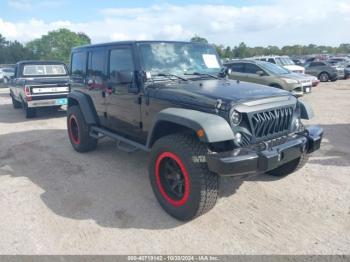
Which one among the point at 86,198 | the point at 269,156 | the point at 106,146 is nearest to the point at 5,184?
the point at 86,198

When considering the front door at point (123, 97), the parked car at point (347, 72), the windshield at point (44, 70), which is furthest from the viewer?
the parked car at point (347, 72)

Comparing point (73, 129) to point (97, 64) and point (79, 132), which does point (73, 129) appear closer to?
point (79, 132)

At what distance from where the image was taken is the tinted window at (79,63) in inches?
221

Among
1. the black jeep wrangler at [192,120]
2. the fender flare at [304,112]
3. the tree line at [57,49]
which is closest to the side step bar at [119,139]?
the black jeep wrangler at [192,120]

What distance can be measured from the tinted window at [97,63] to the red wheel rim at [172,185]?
2170 millimetres

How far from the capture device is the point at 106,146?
6340mm

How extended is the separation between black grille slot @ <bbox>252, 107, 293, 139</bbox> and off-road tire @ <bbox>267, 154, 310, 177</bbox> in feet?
2.27

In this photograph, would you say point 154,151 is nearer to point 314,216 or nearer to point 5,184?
point 314,216

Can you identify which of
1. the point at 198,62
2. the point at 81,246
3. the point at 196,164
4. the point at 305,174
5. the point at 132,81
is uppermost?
the point at 198,62

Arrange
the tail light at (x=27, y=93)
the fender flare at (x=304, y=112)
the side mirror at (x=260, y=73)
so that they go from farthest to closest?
the side mirror at (x=260, y=73) → the tail light at (x=27, y=93) → the fender flare at (x=304, y=112)

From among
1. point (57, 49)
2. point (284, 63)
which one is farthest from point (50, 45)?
point (284, 63)

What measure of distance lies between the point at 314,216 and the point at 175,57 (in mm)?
2687

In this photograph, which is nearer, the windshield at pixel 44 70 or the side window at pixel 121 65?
the side window at pixel 121 65

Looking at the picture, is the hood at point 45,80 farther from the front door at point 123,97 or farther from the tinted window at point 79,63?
the front door at point 123,97
